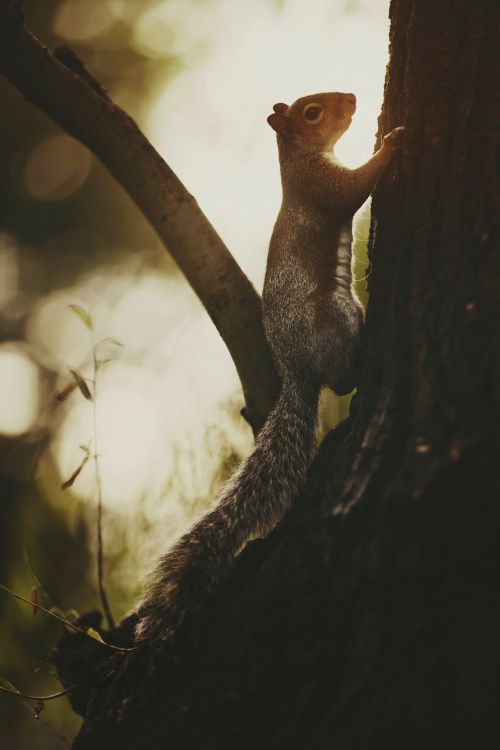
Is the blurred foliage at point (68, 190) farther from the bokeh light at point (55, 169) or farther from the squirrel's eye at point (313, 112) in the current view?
the squirrel's eye at point (313, 112)

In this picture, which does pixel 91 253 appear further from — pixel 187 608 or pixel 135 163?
pixel 187 608

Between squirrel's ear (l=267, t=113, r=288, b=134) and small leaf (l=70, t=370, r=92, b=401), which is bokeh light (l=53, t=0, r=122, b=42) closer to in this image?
squirrel's ear (l=267, t=113, r=288, b=134)

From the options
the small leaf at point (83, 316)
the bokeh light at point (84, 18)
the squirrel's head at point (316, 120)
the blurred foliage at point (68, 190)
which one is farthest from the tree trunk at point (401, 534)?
the bokeh light at point (84, 18)

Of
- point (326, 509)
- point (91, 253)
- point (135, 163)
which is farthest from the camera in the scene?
point (91, 253)

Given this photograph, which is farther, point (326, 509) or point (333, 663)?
point (326, 509)

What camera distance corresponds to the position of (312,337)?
2328mm

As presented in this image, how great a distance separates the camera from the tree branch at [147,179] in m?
2.04

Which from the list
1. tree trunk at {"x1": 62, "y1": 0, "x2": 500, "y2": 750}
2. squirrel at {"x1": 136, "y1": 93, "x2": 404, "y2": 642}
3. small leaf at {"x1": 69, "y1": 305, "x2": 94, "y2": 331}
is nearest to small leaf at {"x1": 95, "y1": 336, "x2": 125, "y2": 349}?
small leaf at {"x1": 69, "y1": 305, "x2": 94, "y2": 331}

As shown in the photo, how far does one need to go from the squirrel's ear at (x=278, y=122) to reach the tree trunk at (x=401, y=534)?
1305mm

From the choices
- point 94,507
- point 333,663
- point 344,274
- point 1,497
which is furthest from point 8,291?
point 333,663

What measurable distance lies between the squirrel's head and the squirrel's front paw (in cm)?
120

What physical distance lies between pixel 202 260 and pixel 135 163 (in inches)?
16.1

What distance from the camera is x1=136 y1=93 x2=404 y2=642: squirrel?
175cm

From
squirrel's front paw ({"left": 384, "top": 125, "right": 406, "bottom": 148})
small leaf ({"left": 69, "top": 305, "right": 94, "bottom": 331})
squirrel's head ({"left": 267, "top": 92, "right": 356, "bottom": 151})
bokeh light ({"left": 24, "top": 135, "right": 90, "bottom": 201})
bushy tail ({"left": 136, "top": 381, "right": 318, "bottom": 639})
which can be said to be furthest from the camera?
bokeh light ({"left": 24, "top": 135, "right": 90, "bottom": 201})
